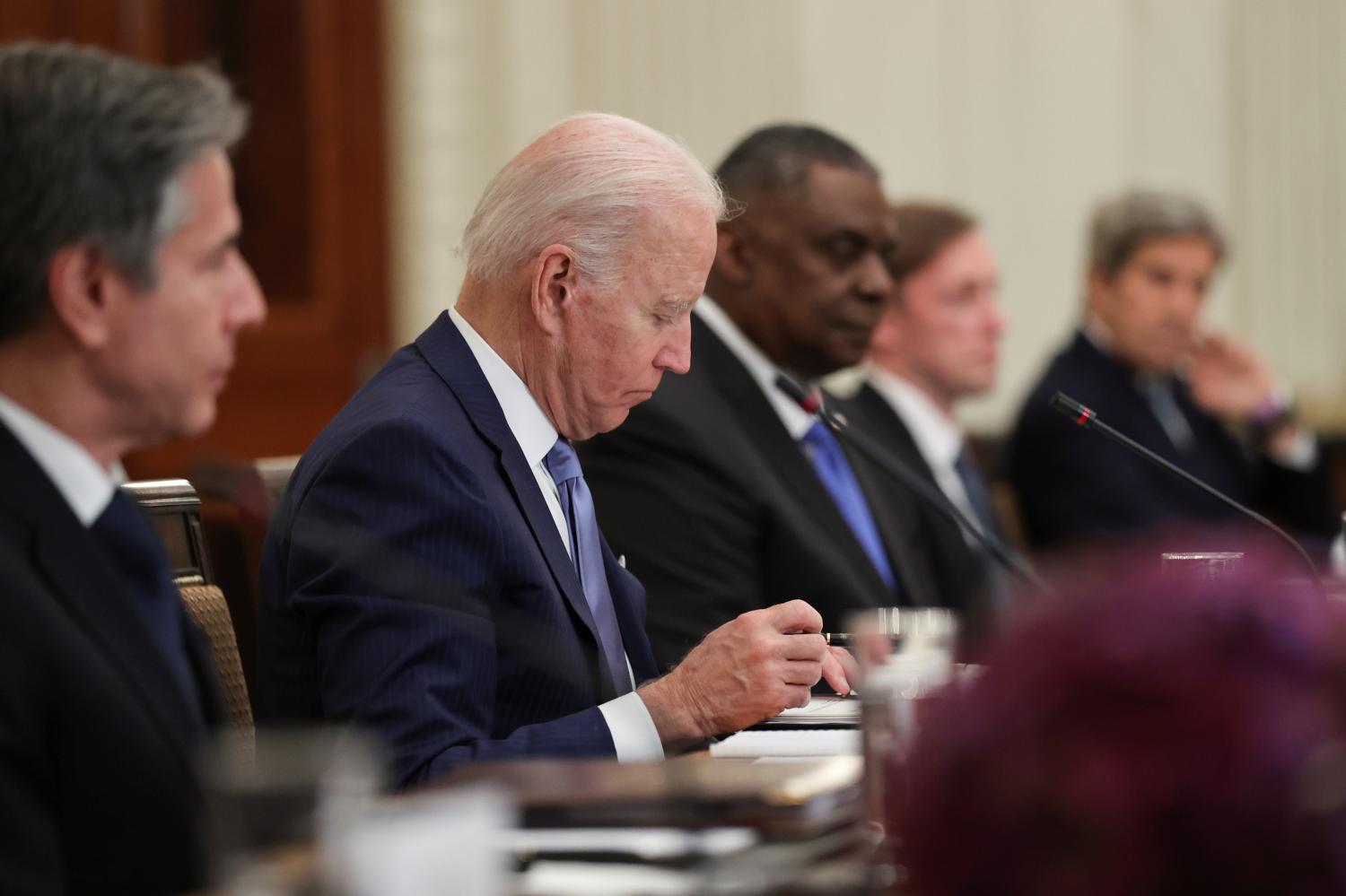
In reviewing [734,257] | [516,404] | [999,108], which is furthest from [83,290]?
[999,108]

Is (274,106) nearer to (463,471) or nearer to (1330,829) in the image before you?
(463,471)

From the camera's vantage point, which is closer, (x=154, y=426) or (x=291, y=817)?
(x=291, y=817)

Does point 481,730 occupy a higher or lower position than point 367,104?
Answer: lower

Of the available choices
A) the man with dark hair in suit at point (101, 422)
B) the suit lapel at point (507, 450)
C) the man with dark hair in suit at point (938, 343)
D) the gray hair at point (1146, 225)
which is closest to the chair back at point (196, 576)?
the suit lapel at point (507, 450)

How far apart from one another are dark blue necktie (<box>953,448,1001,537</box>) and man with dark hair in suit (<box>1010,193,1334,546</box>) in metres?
0.41

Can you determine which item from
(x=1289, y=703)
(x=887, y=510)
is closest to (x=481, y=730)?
(x=1289, y=703)

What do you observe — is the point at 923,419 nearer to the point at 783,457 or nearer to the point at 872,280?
the point at 872,280

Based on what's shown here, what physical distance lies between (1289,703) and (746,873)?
379 millimetres

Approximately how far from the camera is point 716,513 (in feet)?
8.16

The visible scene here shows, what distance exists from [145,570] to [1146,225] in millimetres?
3735

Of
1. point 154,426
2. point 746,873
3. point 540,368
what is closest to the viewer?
point 746,873

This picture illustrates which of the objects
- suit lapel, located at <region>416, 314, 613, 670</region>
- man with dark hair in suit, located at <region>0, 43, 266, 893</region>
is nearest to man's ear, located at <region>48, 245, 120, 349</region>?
man with dark hair in suit, located at <region>0, 43, 266, 893</region>

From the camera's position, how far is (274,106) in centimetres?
495

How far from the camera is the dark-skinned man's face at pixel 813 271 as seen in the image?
2904mm
